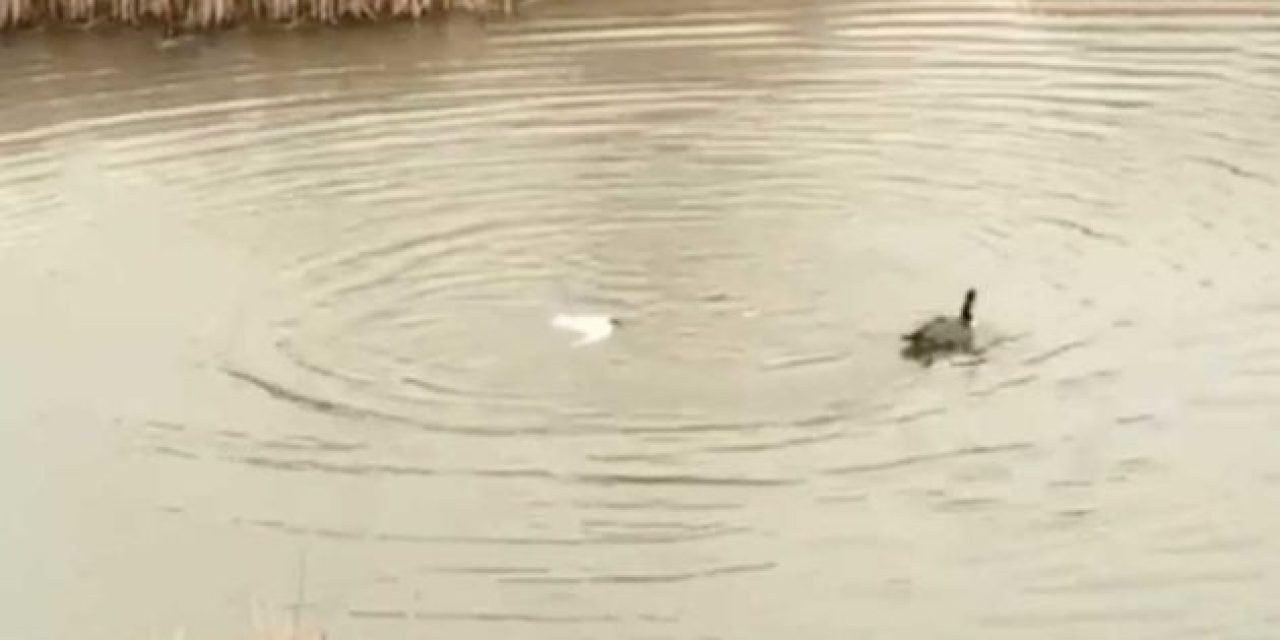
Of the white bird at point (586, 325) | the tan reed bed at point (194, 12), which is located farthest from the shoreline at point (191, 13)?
the white bird at point (586, 325)

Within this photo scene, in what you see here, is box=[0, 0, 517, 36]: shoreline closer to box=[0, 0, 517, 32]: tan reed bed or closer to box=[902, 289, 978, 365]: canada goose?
box=[0, 0, 517, 32]: tan reed bed

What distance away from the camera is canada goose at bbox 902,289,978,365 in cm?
243

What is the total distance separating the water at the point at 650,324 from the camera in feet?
6.92

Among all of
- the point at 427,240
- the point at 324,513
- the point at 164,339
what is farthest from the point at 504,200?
the point at 324,513

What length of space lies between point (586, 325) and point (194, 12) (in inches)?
37.9

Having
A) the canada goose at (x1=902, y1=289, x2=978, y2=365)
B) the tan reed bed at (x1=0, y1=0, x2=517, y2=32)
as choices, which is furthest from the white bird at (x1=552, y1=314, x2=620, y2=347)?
the tan reed bed at (x1=0, y1=0, x2=517, y2=32)

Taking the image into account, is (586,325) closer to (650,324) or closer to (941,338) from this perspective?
(650,324)

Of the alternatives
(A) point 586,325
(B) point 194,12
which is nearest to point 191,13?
(B) point 194,12

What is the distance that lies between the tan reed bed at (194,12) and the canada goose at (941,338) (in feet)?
3.51

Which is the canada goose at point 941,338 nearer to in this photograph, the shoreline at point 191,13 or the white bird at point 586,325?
the white bird at point 586,325

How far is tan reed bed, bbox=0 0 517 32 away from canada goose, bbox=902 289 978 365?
1.07 meters

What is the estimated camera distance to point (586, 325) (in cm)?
250

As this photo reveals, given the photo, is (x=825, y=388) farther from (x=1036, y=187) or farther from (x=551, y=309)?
(x=1036, y=187)

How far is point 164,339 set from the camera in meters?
2.45
